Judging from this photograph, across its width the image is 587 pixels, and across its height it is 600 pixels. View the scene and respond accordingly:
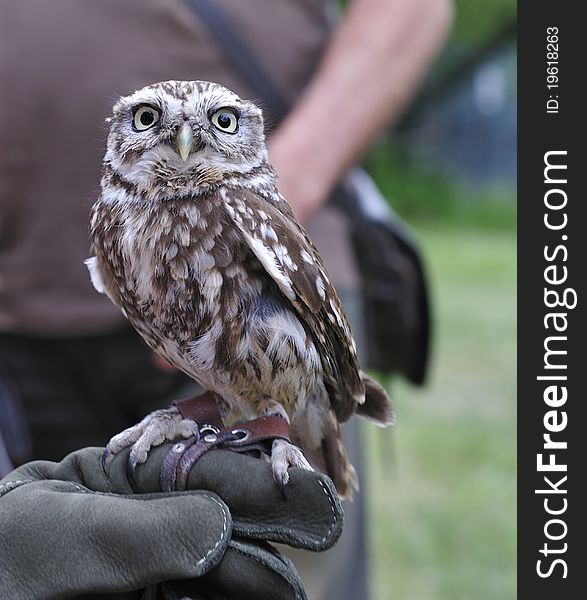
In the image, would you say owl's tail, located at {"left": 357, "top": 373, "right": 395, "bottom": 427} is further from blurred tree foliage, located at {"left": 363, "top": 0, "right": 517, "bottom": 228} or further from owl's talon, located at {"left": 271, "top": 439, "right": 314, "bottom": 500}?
blurred tree foliage, located at {"left": 363, "top": 0, "right": 517, "bottom": 228}

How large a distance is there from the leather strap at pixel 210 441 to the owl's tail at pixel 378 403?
221 millimetres

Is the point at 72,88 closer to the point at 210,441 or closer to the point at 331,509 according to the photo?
the point at 210,441

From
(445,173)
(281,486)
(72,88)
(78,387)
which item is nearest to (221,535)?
(281,486)

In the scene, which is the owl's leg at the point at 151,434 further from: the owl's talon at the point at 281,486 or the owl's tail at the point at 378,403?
the owl's tail at the point at 378,403

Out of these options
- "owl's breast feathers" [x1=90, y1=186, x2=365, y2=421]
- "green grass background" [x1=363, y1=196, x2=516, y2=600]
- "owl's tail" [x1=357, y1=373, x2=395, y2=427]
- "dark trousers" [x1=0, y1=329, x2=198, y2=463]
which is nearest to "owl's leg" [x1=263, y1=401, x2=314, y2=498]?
"owl's breast feathers" [x1=90, y1=186, x2=365, y2=421]

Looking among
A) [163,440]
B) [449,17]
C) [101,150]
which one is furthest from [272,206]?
[449,17]

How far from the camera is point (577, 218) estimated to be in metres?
3.01

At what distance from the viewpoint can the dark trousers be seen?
3590mm

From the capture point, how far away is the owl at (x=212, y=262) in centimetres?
169

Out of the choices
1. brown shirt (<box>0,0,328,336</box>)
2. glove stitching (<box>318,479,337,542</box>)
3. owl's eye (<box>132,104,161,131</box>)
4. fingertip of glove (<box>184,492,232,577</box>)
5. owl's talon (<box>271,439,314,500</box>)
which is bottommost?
fingertip of glove (<box>184,492,232,577</box>)

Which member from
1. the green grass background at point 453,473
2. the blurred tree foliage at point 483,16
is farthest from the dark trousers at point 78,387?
the blurred tree foliage at point 483,16

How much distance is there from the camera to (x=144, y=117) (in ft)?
5.55

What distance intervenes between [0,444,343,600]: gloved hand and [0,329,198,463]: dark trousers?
1666 mm

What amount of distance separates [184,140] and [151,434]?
63 cm
